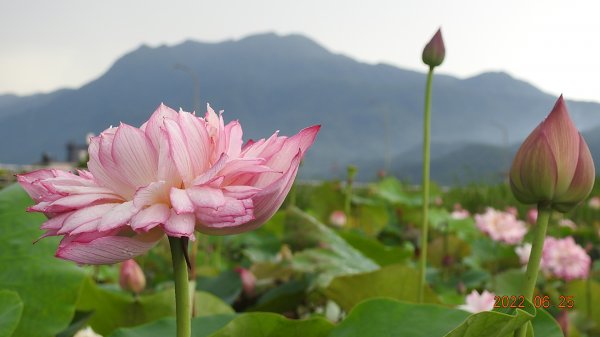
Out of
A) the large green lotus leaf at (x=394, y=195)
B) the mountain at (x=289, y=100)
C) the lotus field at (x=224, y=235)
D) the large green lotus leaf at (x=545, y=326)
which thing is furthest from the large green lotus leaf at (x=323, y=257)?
the mountain at (x=289, y=100)

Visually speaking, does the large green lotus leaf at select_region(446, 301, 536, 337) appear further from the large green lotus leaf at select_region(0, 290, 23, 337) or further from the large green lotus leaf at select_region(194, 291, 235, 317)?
the large green lotus leaf at select_region(194, 291, 235, 317)

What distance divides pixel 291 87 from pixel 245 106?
8405 millimetres

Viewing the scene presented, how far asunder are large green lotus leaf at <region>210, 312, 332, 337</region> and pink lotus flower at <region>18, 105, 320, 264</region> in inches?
8.5

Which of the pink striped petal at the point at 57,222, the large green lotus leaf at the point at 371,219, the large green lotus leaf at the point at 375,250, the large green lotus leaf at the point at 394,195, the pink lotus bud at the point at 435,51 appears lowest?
the large green lotus leaf at the point at 394,195

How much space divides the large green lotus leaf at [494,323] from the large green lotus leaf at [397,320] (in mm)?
97

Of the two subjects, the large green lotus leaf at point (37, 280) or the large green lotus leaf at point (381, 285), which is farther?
the large green lotus leaf at point (381, 285)

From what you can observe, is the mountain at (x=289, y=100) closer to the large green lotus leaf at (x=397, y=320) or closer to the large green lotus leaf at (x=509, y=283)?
the large green lotus leaf at (x=509, y=283)

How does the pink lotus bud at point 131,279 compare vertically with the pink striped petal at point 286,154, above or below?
below

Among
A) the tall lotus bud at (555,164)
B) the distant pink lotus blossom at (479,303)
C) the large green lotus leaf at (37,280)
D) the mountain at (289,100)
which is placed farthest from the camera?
the mountain at (289,100)

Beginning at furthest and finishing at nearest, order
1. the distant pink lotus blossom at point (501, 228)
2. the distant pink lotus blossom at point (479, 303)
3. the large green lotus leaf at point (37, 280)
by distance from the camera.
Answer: the distant pink lotus blossom at point (501, 228), the distant pink lotus blossom at point (479, 303), the large green lotus leaf at point (37, 280)

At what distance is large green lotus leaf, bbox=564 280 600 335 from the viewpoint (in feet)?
4.24

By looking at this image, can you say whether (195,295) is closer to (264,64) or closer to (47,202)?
(47,202)

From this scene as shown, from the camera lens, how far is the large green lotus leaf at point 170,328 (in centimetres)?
63

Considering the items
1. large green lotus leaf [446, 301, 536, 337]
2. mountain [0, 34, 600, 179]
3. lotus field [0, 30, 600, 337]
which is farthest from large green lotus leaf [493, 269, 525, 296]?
mountain [0, 34, 600, 179]
